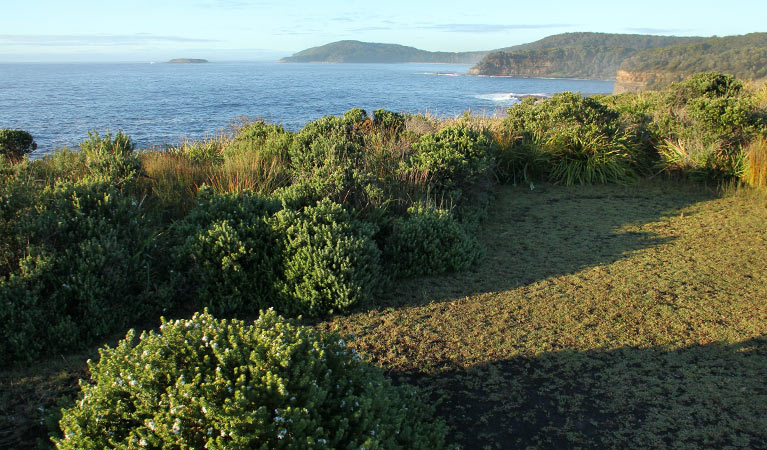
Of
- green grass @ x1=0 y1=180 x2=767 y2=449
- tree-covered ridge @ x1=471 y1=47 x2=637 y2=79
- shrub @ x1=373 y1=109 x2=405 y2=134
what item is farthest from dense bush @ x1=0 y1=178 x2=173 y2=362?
tree-covered ridge @ x1=471 y1=47 x2=637 y2=79

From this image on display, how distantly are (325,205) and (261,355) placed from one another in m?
2.71

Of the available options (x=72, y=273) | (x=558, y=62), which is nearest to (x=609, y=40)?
(x=558, y=62)

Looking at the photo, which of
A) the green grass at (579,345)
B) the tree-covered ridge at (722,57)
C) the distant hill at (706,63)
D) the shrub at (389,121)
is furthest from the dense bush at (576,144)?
the distant hill at (706,63)

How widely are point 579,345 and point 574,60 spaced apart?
160953 millimetres

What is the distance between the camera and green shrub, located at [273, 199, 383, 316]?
13.4 feet

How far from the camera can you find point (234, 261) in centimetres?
412

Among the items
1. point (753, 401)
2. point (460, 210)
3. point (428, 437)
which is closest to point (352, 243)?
point (428, 437)

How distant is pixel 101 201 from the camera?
4117 mm

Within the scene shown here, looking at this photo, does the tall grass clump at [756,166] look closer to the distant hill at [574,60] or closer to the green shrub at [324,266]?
the green shrub at [324,266]

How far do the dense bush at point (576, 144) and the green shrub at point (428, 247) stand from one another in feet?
14.7

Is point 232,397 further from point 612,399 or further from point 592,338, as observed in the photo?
point 592,338

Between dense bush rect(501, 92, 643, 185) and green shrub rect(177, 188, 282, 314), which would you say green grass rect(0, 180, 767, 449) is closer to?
green shrub rect(177, 188, 282, 314)

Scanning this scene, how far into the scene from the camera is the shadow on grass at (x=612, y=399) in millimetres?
2715

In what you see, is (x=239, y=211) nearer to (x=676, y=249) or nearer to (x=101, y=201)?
(x=101, y=201)
